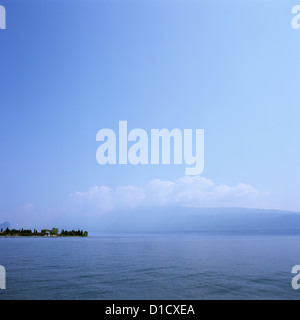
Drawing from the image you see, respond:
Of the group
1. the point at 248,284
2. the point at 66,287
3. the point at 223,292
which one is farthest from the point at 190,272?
the point at 66,287

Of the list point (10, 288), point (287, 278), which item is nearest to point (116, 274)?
point (10, 288)
